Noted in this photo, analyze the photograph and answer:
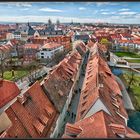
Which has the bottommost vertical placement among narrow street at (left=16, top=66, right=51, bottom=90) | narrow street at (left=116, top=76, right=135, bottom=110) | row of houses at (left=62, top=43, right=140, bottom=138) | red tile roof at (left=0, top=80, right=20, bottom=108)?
narrow street at (left=116, top=76, right=135, bottom=110)

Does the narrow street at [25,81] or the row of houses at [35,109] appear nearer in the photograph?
the row of houses at [35,109]

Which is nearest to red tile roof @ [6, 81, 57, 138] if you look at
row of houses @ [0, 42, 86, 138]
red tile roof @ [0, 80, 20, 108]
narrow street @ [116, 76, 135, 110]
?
row of houses @ [0, 42, 86, 138]

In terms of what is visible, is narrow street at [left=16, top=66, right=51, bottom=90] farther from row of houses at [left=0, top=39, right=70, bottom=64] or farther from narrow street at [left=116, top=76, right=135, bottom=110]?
row of houses at [left=0, top=39, right=70, bottom=64]

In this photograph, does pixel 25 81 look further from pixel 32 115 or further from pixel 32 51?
pixel 32 51

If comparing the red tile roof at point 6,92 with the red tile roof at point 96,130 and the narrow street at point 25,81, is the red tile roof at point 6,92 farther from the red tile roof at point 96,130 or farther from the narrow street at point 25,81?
the red tile roof at point 96,130

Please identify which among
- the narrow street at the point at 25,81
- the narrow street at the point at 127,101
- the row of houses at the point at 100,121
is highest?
the row of houses at the point at 100,121

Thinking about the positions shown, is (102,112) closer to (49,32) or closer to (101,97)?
(101,97)

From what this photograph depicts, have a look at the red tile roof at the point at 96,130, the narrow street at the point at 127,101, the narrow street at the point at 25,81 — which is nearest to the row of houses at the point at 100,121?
the red tile roof at the point at 96,130
